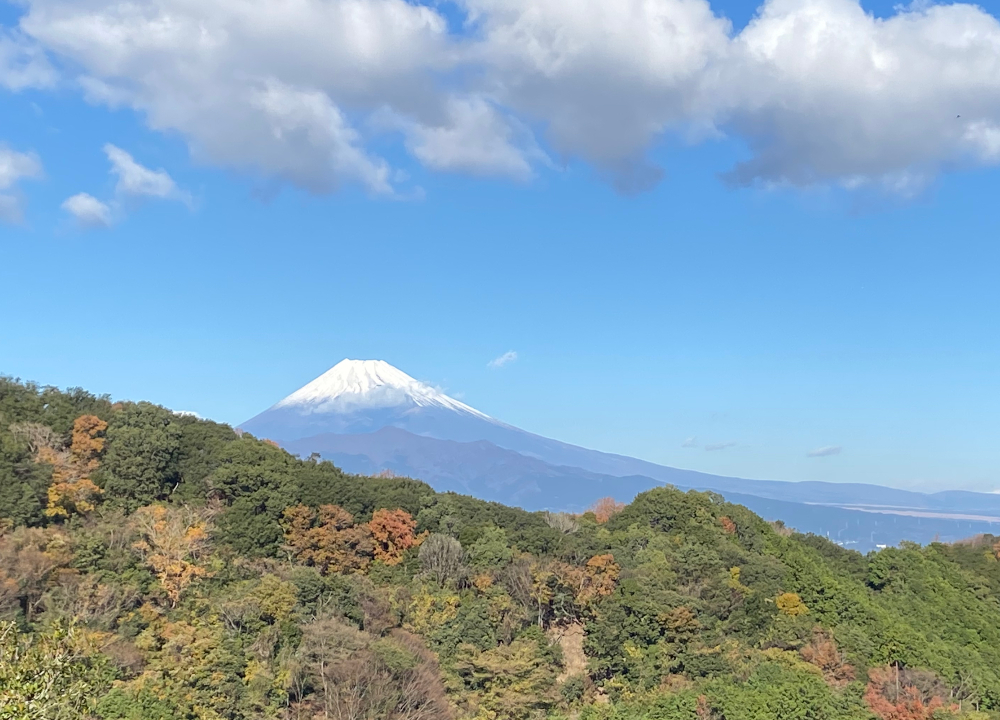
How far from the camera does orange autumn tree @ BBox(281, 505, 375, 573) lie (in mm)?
38062

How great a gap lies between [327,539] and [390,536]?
344 cm

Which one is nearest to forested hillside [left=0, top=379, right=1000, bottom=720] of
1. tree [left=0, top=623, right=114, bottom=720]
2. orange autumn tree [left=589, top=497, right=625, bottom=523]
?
tree [left=0, top=623, right=114, bottom=720]

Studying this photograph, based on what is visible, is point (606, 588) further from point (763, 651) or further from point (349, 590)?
point (349, 590)

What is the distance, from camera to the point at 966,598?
43.2 meters

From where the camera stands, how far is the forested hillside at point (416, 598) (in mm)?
28859

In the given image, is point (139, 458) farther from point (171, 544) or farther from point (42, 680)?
point (42, 680)

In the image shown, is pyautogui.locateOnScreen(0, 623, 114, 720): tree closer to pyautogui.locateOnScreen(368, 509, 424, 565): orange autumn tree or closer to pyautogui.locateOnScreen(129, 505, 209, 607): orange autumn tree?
pyautogui.locateOnScreen(129, 505, 209, 607): orange autumn tree

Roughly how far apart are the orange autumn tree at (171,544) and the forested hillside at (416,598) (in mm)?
128

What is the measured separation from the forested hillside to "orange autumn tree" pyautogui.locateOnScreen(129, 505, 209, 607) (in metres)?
0.13

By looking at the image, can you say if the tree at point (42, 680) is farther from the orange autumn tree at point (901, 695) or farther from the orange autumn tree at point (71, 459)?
the orange autumn tree at point (901, 695)

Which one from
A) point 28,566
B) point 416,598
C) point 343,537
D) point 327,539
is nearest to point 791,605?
point 416,598

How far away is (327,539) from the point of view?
3819 centimetres

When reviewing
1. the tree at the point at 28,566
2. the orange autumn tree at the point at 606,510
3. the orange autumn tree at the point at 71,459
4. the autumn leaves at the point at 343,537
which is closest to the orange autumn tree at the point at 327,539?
the autumn leaves at the point at 343,537

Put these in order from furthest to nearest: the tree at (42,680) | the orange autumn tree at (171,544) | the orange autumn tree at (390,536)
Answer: the orange autumn tree at (390,536) → the orange autumn tree at (171,544) → the tree at (42,680)
